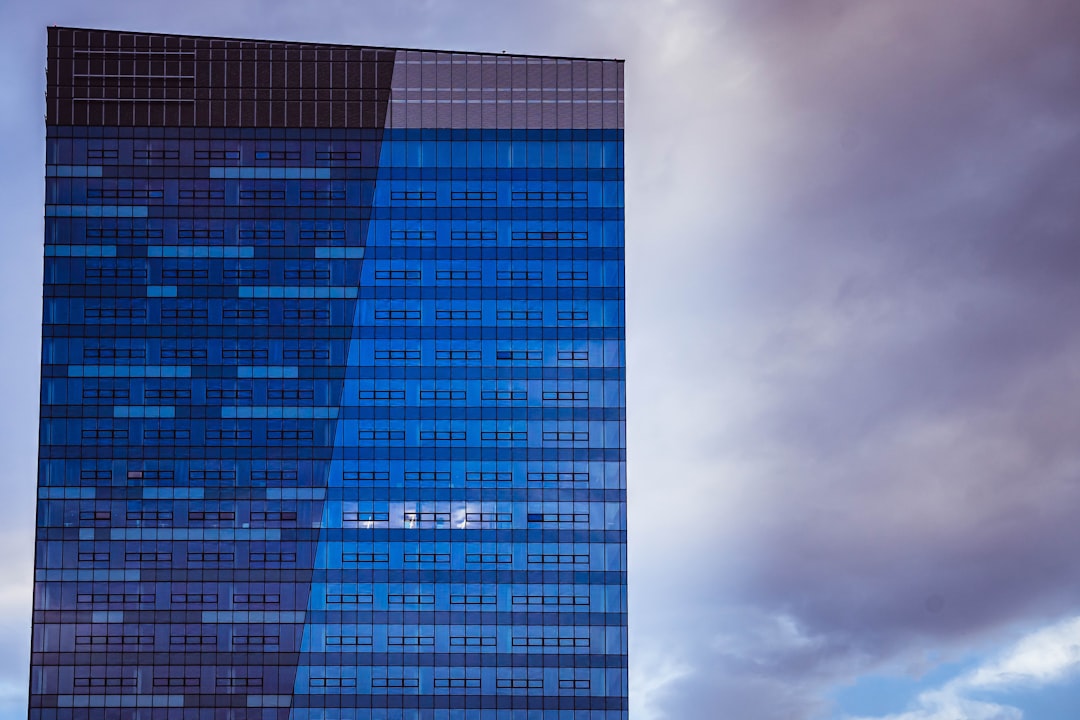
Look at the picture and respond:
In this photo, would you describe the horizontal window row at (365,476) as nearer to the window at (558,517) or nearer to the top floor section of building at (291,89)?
the window at (558,517)

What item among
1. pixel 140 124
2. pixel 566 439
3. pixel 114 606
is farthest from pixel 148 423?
pixel 566 439

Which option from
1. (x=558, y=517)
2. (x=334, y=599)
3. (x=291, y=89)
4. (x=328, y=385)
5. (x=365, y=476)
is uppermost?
(x=291, y=89)

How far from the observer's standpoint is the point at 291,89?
529ft

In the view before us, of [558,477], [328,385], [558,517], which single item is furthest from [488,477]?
[328,385]

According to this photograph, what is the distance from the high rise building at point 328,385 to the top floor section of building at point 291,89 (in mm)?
303

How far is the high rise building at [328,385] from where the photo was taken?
503 feet

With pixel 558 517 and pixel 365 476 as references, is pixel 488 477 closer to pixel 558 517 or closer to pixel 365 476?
pixel 558 517

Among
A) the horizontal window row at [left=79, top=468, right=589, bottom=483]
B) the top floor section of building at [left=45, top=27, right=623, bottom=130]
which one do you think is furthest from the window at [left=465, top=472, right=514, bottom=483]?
the top floor section of building at [left=45, top=27, right=623, bottom=130]

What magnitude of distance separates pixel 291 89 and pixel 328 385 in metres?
30.4

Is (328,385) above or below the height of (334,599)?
above

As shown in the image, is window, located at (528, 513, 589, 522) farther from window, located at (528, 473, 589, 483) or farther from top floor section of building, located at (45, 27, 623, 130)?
top floor section of building, located at (45, 27, 623, 130)

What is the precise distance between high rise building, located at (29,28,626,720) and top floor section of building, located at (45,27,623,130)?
0.30 m

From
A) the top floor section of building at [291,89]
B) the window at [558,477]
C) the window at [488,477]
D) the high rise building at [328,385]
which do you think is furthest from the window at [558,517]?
the top floor section of building at [291,89]

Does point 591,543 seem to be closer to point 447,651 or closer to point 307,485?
point 447,651
